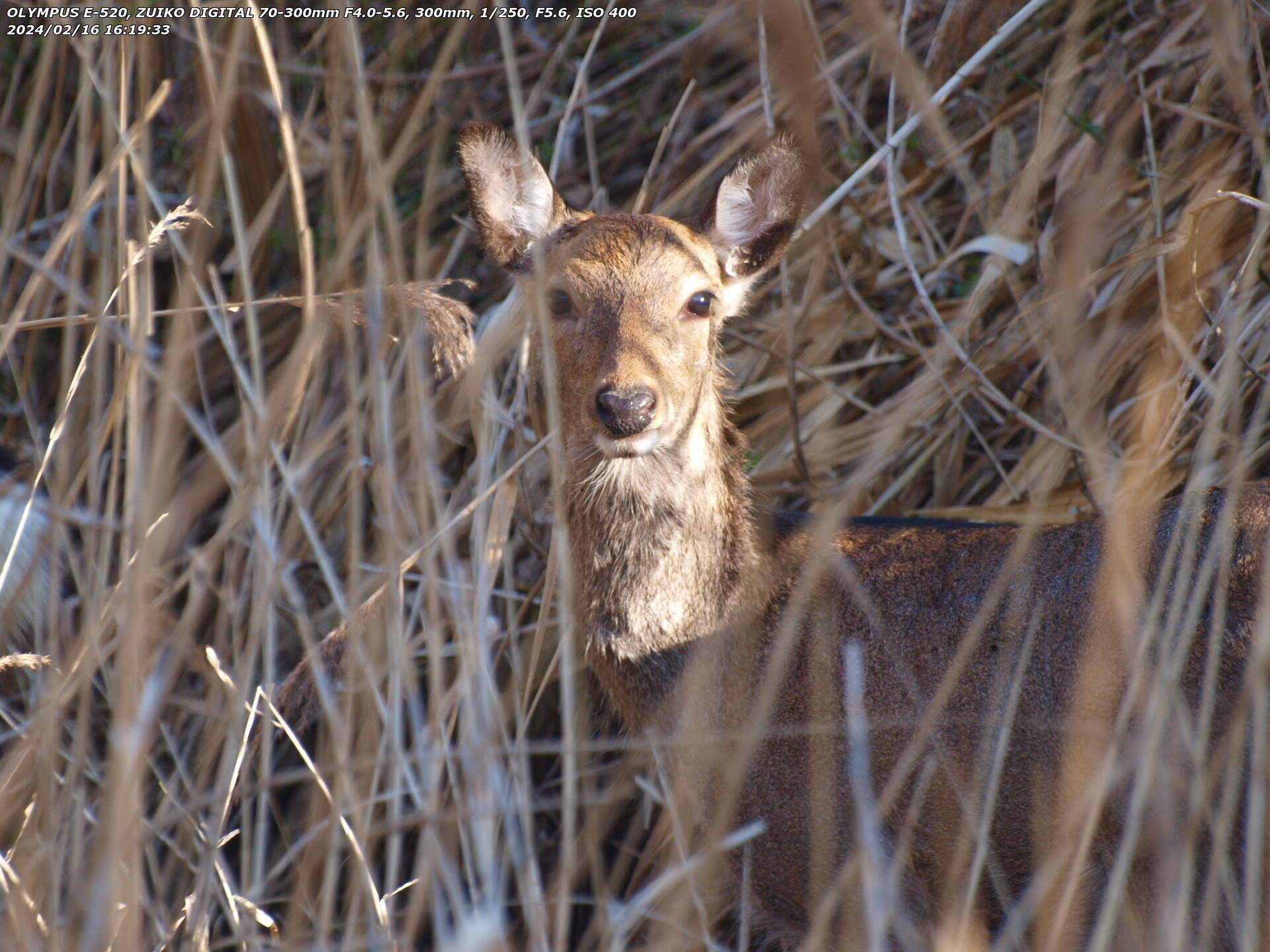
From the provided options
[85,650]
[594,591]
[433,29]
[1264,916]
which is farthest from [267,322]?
[1264,916]

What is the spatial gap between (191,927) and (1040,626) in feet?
5.97

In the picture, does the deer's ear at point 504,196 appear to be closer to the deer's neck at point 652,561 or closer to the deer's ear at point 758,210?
→ the deer's ear at point 758,210

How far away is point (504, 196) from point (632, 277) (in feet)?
1.82

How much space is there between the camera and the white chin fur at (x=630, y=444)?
269cm

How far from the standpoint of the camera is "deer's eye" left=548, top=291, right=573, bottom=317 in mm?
3049

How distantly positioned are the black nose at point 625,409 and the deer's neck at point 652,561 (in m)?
0.25

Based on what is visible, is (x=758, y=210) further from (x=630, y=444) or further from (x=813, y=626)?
(x=813, y=626)

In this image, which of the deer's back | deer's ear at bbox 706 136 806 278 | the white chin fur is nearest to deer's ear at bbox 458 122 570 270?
deer's ear at bbox 706 136 806 278

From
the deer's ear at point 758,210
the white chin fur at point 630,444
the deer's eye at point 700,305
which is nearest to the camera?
the white chin fur at point 630,444

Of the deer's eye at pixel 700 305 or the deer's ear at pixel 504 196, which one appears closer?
the deer's eye at pixel 700 305

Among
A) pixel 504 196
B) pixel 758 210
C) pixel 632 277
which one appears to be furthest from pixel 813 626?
pixel 504 196

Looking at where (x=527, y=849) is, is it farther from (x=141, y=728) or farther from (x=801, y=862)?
(x=801, y=862)

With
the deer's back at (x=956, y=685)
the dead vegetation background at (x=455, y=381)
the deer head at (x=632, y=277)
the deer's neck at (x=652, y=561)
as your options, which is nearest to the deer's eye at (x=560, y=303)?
the deer head at (x=632, y=277)

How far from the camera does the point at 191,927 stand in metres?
2.02
